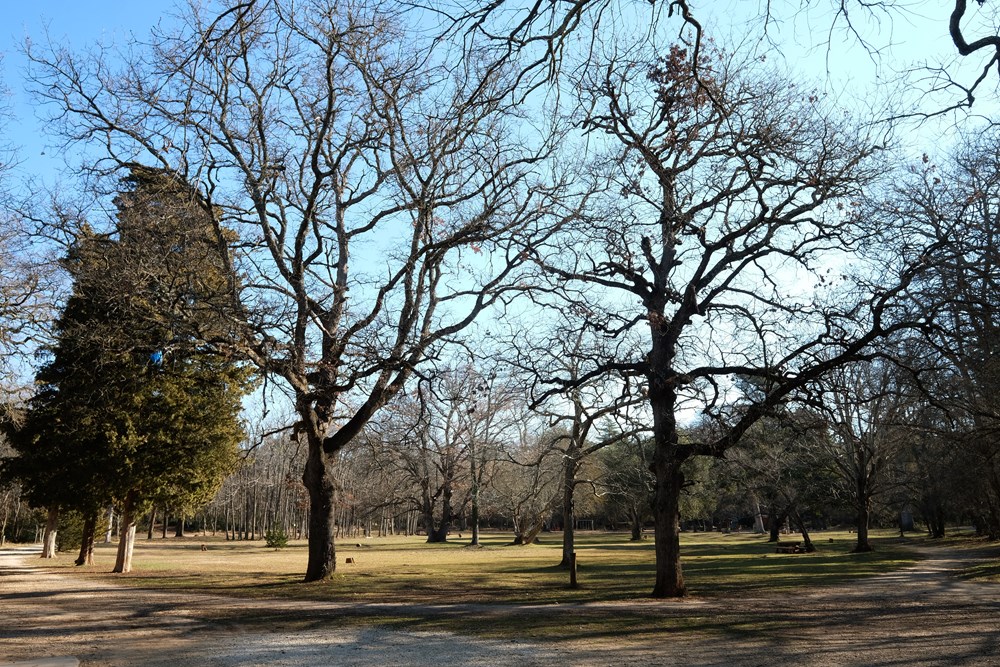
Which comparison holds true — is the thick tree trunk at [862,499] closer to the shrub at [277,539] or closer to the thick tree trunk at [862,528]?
the thick tree trunk at [862,528]

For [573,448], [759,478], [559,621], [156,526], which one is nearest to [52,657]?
[559,621]

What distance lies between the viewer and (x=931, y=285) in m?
16.1

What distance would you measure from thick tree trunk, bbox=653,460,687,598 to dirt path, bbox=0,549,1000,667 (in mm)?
813

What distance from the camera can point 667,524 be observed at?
15820 mm

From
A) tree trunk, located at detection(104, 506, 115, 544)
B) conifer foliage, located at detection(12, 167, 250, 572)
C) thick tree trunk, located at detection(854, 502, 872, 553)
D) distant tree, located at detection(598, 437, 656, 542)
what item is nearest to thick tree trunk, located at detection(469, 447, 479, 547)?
distant tree, located at detection(598, 437, 656, 542)

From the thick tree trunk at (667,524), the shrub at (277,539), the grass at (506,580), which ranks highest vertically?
the thick tree trunk at (667,524)

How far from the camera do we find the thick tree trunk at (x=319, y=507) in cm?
1878

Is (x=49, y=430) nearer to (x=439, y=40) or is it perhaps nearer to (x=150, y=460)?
(x=150, y=460)

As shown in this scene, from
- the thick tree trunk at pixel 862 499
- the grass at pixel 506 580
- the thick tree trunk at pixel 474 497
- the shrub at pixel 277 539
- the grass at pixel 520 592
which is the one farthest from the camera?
the shrub at pixel 277 539

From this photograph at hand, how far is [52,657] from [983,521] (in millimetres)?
53256

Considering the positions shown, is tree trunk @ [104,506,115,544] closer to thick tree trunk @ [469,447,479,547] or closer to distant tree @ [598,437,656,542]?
thick tree trunk @ [469,447,479,547]

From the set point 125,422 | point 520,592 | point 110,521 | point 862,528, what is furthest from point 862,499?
point 110,521

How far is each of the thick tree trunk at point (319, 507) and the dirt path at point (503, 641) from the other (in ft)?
10.2

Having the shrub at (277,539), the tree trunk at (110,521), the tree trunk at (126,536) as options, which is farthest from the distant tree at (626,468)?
the tree trunk at (110,521)
